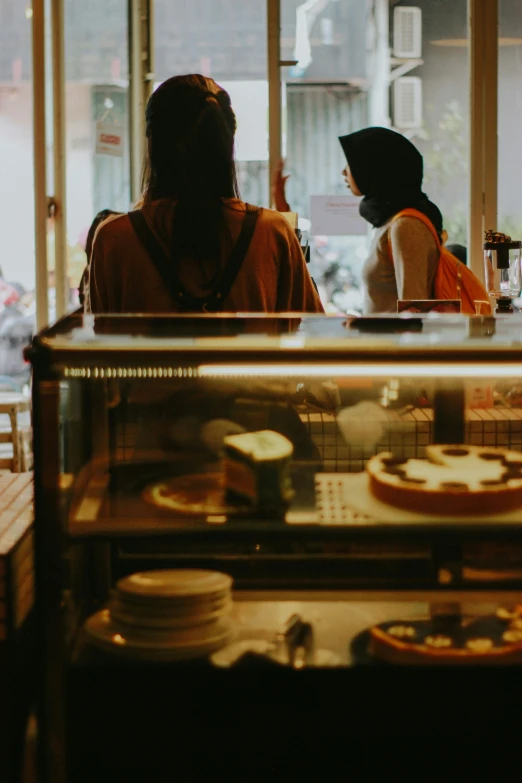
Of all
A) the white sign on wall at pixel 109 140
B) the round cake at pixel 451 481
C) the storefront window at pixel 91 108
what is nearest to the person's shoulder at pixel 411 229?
the round cake at pixel 451 481

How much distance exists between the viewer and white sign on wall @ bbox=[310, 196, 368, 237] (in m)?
6.14

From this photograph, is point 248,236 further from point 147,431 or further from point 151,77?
point 151,77

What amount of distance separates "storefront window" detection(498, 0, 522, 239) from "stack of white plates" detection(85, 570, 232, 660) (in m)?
4.78

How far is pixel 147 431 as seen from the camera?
193 centimetres

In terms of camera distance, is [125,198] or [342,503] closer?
[342,503]

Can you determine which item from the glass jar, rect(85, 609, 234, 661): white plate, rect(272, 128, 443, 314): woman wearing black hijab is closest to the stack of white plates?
rect(85, 609, 234, 661): white plate

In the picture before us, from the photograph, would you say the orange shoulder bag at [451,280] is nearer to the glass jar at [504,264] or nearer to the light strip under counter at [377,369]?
the glass jar at [504,264]

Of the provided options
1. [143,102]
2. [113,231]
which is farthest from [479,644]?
[143,102]

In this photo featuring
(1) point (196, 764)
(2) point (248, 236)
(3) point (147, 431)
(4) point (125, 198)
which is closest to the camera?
(1) point (196, 764)

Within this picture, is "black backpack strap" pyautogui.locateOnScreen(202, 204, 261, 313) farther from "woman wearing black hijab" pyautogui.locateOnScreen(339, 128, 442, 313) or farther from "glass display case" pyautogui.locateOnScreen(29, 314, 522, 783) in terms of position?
"woman wearing black hijab" pyautogui.locateOnScreen(339, 128, 442, 313)

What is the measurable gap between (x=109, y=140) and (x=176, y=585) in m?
4.79

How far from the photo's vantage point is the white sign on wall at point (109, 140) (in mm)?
6117

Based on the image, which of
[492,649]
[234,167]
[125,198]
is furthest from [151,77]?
[492,649]

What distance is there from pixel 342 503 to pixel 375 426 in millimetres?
248
